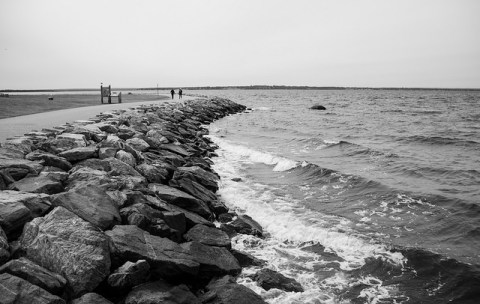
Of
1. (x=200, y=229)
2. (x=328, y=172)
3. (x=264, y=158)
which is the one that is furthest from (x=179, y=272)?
(x=264, y=158)

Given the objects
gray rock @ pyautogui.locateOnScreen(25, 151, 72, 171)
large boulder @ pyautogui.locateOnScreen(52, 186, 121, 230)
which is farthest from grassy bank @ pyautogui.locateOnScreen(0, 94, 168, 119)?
large boulder @ pyautogui.locateOnScreen(52, 186, 121, 230)

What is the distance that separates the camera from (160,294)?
4.45 meters

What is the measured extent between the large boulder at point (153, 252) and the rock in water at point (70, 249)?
9.8 inches

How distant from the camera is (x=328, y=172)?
1327 cm

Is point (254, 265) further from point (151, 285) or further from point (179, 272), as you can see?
point (151, 285)

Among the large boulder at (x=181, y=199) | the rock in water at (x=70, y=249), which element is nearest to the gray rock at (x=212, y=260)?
the rock in water at (x=70, y=249)

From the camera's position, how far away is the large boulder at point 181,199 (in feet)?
25.2

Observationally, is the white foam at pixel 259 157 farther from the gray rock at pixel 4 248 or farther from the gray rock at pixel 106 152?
the gray rock at pixel 4 248

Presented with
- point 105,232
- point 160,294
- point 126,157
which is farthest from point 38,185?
point 160,294

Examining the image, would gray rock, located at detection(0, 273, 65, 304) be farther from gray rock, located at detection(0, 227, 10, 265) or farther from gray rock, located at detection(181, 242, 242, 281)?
gray rock, located at detection(181, 242, 242, 281)

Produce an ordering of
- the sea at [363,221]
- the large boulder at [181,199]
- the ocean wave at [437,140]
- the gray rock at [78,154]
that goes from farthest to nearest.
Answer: the ocean wave at [437,140], the gray rock at [78,154], the large boulder at [181,199], the sea at [363,221]

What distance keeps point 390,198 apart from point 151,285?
8.20 meters

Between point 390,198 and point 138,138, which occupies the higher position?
point 138,138

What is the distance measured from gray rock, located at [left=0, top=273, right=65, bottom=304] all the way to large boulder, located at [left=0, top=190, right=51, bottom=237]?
1.09 m
